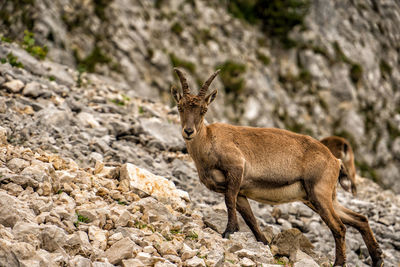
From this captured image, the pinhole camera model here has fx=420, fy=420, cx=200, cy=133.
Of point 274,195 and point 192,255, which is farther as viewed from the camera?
point 274,195

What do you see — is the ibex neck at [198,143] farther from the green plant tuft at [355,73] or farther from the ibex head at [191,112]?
the green plant tuft at [355,73]

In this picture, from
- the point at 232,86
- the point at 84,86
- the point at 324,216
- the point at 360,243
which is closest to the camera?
the point at 324,216

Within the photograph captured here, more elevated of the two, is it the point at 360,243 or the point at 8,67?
the point at 8,67

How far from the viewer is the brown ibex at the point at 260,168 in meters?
7.52

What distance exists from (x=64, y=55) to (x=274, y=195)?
42.2 feet

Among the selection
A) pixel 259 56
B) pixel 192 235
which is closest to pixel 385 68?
pixel 259 56

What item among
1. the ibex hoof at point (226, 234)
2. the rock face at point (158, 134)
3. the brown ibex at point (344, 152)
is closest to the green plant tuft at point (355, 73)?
the rock face at point (158, 134)

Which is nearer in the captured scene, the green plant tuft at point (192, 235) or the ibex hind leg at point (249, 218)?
the green plant tuft at point (192, 235)

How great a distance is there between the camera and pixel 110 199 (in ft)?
22.7

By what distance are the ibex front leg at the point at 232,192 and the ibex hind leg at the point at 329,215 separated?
1.43 metres

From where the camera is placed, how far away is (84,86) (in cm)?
1387

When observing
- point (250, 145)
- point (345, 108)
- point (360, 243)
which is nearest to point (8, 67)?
point (250, 145)

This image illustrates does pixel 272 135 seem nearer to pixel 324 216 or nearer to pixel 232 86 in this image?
pixel 324 216

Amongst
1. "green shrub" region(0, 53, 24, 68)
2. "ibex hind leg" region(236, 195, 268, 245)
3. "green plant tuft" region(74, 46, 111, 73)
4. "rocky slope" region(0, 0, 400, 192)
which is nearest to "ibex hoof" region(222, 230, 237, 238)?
"ibex hind leg" region(236, 195, 268, 245)
